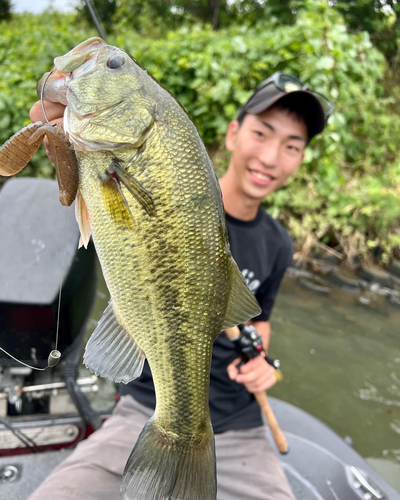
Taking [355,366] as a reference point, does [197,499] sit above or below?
above

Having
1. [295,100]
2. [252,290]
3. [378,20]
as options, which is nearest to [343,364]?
[252,290]

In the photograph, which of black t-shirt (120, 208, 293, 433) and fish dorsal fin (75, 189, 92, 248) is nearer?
fish dorsal fin (75, 189, 92, 248)

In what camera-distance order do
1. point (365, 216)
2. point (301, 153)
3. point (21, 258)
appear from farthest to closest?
point (365, 216) → point (301, 153) → point (21, 258)

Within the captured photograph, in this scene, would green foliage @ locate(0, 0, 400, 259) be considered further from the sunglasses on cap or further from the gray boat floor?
the gray boat floor

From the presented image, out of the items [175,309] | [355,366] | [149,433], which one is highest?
[175,309]

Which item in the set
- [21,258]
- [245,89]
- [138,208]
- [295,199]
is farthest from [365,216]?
[138,208]

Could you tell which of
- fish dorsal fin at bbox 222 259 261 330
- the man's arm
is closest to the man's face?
the man's arm

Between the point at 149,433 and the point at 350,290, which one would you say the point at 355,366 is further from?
the point at 149,433

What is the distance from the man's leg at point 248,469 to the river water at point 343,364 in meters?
1.79

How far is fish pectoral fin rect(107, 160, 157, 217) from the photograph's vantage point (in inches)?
40.9

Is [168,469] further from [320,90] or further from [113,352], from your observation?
[320,90]

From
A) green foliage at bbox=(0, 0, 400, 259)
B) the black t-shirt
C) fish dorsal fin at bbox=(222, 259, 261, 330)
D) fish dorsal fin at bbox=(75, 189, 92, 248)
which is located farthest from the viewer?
green foliage at bbox=(0, 0, 400, 259)

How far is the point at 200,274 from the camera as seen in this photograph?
1.13 meters

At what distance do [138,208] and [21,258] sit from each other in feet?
4.49
